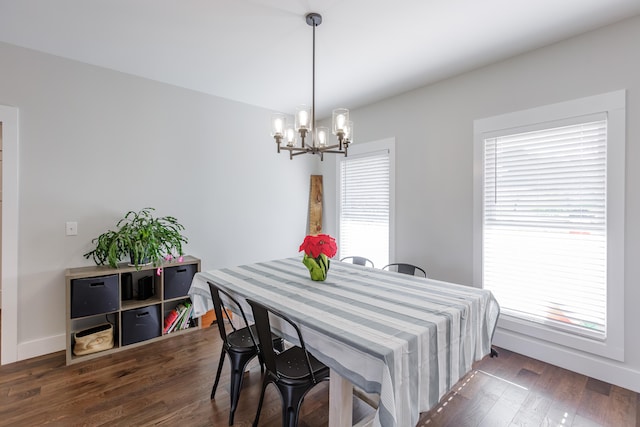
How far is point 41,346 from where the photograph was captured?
263 cm

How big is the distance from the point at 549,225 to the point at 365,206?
2013mm

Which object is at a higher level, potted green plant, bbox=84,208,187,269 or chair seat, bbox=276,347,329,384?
potted green plant, bbox=84,208,187,269

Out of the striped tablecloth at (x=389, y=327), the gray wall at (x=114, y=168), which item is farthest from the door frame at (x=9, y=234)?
the striped tablecloth at (x=389, y=327)

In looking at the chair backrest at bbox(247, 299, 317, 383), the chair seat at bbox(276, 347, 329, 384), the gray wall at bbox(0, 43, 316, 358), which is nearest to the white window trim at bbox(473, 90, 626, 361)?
the chair seat at bbox(276, 347, 329, 384)

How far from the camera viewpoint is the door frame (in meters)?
2.46

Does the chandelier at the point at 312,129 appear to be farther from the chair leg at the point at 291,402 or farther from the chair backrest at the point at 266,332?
the chair leg at the point at 291,402

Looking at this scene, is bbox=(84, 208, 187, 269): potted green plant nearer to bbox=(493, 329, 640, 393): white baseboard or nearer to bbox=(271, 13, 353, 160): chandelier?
bbox=(271, 13, 353, 160): chandelier

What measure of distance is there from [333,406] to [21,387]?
2422 millimetres

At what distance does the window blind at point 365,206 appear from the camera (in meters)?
3.74

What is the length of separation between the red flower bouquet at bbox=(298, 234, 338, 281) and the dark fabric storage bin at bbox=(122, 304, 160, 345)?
5.99ft

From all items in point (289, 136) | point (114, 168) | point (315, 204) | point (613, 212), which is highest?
point (289, 136)

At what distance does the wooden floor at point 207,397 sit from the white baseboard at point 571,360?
2.3 inches

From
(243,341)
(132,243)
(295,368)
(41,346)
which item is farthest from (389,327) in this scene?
(41,346)

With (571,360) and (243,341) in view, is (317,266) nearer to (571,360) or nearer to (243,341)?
(243,341)
